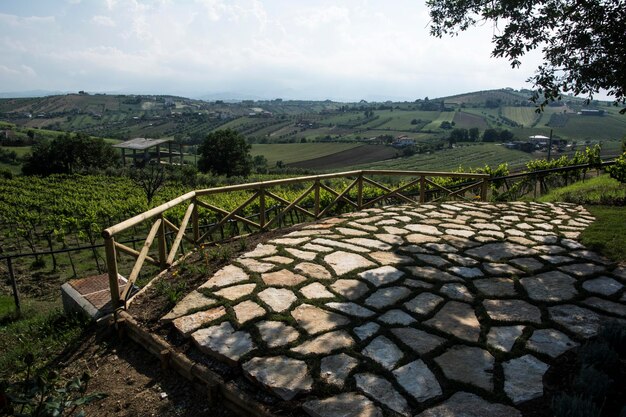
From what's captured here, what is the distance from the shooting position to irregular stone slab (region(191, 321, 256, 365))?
3.51m

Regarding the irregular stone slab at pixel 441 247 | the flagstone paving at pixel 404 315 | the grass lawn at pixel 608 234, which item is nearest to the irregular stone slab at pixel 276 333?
the flagstone paving at pixel 404 315

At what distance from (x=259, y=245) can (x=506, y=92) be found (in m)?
163

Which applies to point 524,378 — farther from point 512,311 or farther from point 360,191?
point 360,191

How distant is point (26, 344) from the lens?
4.42 meters

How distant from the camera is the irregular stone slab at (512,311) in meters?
4.04

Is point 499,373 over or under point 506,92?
under

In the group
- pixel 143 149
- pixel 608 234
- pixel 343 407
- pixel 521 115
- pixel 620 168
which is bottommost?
pixel 143 149

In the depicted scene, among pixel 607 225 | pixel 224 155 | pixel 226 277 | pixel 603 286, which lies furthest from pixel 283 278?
pixel 224 155

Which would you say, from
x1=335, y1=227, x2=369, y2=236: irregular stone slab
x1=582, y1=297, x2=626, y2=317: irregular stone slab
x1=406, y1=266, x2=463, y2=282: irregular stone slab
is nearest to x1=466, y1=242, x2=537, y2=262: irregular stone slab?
x1=406, y1=266, x2=463, y2=282: irregular stone slab

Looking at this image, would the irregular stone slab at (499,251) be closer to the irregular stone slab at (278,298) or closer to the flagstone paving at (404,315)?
the flagstone paving at (404,315)

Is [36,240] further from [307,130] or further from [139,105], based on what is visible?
[139,105]

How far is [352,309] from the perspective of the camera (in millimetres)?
4254

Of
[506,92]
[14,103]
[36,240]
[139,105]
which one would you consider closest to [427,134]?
[506,92]

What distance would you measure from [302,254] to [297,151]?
76.1m
